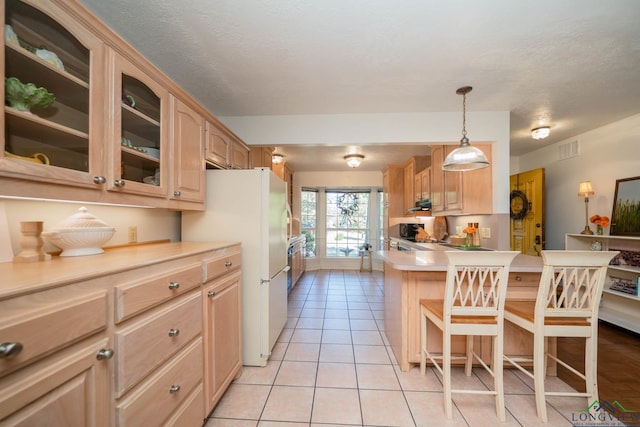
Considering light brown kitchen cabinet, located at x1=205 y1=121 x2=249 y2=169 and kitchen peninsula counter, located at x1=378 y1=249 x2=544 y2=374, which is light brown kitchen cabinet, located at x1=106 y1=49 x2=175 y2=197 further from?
kitchen peninsula counter, located at x1=378 y1=249 x2=544 y2=374

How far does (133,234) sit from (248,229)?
2.54 feet

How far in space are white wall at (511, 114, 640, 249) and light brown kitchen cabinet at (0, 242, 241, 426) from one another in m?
4.53

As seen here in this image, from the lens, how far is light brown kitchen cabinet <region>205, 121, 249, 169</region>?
6.89 ft

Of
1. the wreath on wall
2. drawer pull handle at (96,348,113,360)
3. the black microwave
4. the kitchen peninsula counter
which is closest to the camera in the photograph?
drawer pull handle at (96,348,113,360)

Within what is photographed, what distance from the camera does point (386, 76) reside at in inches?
80.3

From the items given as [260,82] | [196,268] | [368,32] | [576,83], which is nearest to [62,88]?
[196,268]

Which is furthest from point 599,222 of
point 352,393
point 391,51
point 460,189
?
point 352,393

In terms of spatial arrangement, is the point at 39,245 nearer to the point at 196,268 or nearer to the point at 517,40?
the point at 196,268

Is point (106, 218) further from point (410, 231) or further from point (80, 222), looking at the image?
point (410, 231)

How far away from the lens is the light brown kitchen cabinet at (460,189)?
2832 millimetres

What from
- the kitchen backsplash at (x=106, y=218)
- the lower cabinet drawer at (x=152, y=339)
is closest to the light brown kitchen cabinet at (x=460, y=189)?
the lower cabinet drawer at (x=152, y=339)

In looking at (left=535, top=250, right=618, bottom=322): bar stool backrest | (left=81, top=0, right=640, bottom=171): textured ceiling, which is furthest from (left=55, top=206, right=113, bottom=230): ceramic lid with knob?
(left=535, top=250, right=618, bottom=322): bar stool backrest

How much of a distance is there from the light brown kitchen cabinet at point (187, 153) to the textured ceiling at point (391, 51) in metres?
0.43

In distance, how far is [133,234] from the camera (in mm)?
1737
